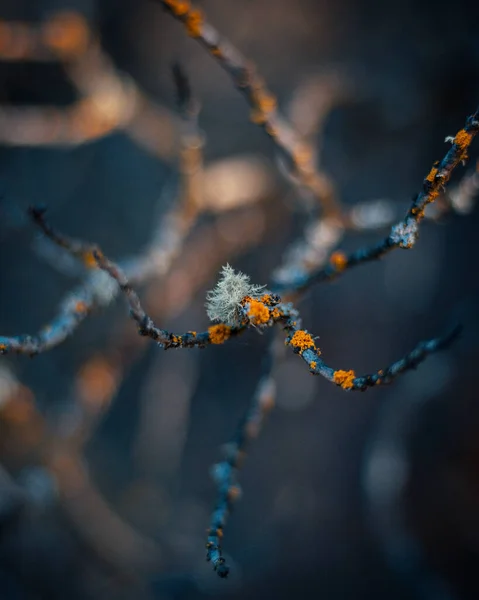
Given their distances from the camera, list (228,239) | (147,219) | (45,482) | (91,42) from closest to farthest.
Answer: (45,482) → (91,42) → (228,239) → (147,219)

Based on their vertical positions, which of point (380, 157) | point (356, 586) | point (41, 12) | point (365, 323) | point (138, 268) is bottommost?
point (356, 586)

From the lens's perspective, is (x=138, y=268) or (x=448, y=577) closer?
(x=138, y=268)

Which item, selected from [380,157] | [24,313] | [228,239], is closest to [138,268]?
[228,239]

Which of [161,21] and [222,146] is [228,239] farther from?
[161,21]

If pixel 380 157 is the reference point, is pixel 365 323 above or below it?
below

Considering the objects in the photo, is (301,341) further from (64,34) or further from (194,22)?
(64,34)

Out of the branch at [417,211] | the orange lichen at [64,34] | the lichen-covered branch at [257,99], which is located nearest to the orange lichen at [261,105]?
the lichen-covered branch at [257,99]

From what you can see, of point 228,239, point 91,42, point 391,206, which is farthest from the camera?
point 228,239
